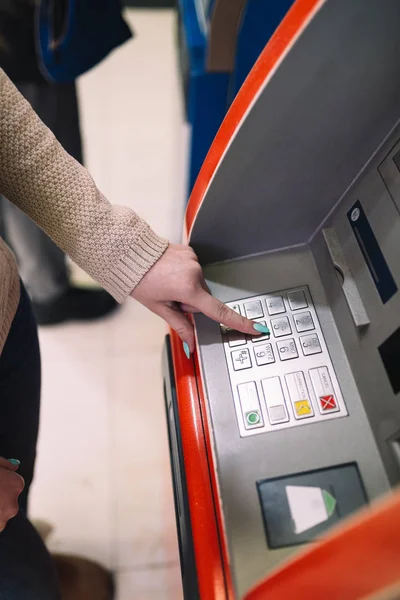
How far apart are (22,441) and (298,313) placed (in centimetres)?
52

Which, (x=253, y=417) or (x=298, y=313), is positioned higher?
(x=298, y=313)

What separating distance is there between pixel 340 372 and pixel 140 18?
2.45 meters

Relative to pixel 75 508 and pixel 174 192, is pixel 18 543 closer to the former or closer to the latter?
pixel 75 508

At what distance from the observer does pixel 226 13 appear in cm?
115

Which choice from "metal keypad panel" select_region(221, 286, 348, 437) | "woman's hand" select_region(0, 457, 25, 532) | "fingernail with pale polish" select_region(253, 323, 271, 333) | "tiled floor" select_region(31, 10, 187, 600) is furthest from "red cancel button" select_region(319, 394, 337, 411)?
"tiled floor" select_region(31, 10, 187, 600)

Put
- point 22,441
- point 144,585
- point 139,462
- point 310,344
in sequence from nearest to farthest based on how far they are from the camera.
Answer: point 310,344 → point 22,441 → point 144,585 → point 139,462

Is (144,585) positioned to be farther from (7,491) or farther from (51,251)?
(51,251)

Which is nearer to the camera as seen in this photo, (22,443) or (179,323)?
(179,323)

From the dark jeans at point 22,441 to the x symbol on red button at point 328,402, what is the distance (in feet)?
1.56

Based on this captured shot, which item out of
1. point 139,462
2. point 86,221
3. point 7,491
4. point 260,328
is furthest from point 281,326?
point 139,462

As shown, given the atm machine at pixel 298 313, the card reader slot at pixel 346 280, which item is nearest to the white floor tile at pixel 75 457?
the atm machine at pixel 298 313

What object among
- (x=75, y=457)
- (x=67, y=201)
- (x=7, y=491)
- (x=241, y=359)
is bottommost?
(x=7, y=491)

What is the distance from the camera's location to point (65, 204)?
2.11 ft

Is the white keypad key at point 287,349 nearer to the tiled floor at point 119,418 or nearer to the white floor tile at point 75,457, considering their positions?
the tiled floor at point 119,418
